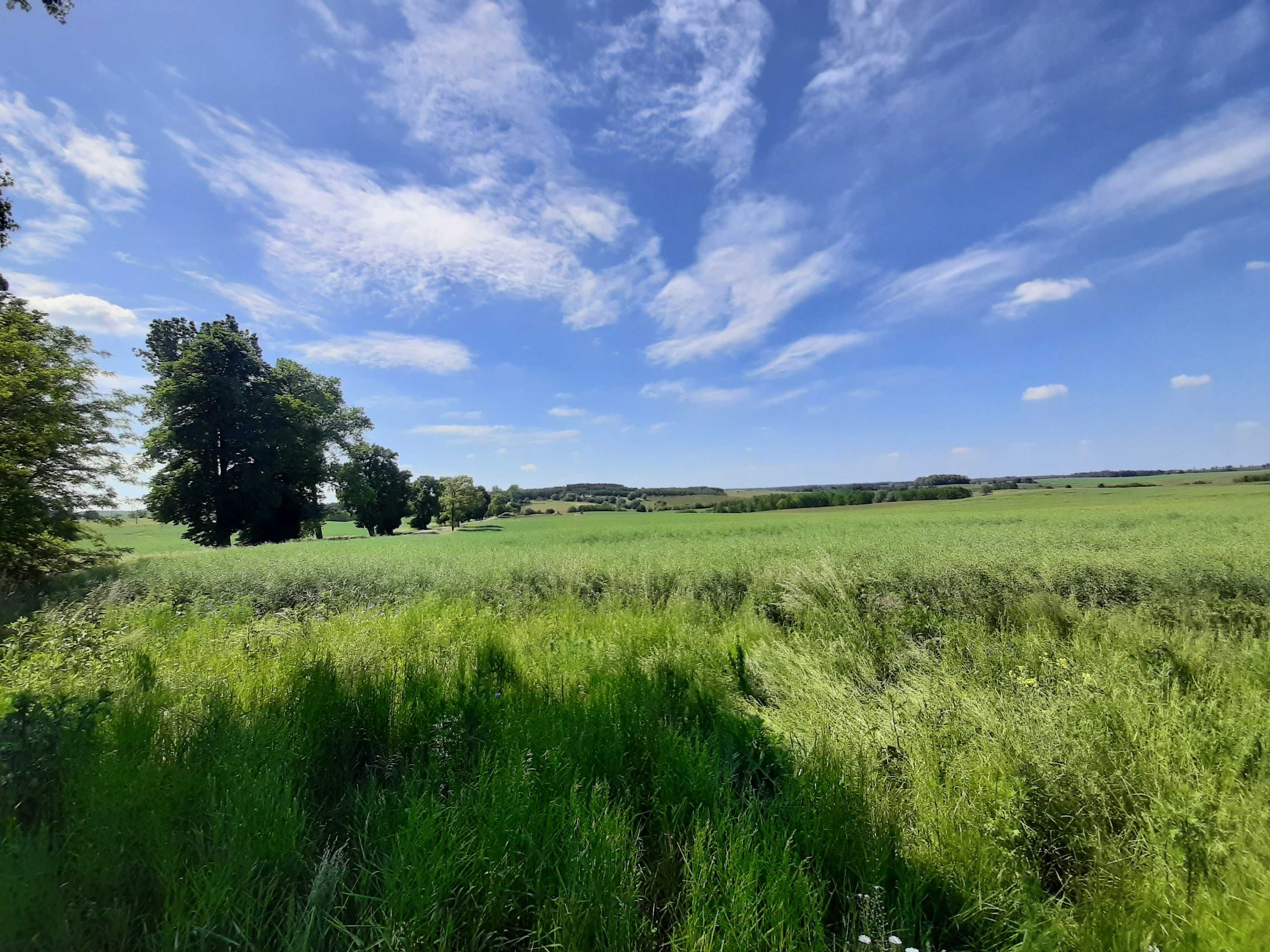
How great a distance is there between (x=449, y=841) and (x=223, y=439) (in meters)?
31.1

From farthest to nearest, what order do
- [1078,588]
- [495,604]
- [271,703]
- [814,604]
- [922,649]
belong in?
1. [495,604]
2. [814,604]
3. [1078,588]
4. [922,649]
5. [271,703]

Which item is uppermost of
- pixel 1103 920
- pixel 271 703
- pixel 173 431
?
pixel 173 431

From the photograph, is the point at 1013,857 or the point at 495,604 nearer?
the point at 1013,857

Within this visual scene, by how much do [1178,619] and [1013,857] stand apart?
5702 millimetres

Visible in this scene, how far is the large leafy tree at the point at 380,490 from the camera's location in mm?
41531

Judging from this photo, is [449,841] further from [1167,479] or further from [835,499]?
[1167,479]

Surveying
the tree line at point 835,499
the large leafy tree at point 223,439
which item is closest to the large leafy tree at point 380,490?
the large leafy tree at point 223,439

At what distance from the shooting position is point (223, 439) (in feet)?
80.8

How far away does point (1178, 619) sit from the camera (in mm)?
5672

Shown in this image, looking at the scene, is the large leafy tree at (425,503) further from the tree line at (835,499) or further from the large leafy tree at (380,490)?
the tree line at (835,499)

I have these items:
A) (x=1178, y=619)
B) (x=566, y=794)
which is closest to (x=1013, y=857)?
(x=566, y=794)

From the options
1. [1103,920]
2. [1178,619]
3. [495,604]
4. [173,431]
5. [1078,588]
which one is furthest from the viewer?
[173,431]

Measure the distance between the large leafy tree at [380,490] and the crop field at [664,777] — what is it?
127ft

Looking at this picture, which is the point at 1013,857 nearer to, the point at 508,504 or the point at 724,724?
the point at 724,724
